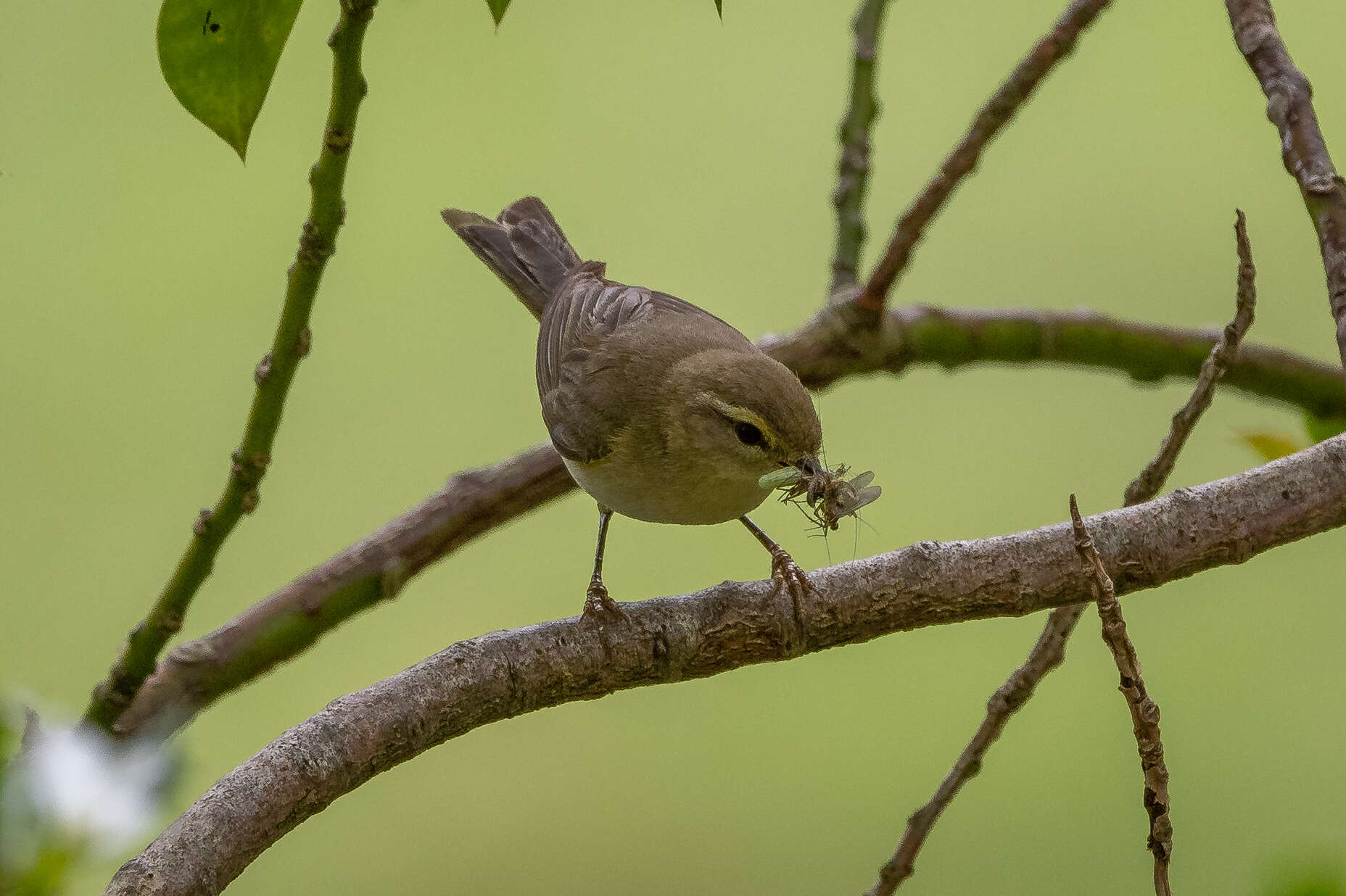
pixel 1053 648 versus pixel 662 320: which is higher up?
pixel 662 320

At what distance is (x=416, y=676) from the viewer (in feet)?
2.97

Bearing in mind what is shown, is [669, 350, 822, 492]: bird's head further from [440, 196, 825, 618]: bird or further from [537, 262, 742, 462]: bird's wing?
[537, 262, 742, 462]: bird's wing

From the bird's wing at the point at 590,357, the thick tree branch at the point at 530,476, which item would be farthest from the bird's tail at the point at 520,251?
the thick tree branch at the point at 530,476

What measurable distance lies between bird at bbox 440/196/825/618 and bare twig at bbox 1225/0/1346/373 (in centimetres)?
54

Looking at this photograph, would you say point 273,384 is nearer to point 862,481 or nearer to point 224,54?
point 224,54

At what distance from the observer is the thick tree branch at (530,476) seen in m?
1.47

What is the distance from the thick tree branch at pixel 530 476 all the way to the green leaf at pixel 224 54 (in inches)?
28.4

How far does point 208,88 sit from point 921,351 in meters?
1.13

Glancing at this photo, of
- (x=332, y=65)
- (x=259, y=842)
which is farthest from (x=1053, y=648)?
(x=332, y=65)

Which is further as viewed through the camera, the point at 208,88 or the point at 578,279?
the point at 578,279

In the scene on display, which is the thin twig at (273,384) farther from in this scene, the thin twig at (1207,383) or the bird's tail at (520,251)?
the thin twig at (1207,383)

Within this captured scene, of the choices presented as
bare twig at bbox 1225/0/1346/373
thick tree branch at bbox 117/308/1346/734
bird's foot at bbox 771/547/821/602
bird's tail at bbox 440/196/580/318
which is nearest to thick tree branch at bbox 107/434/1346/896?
bird's foot at bbox 771/547/821/602

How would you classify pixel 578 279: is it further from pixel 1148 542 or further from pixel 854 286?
pixel 1148 542

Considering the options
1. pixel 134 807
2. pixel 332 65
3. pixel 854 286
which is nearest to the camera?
pixel 134 807
